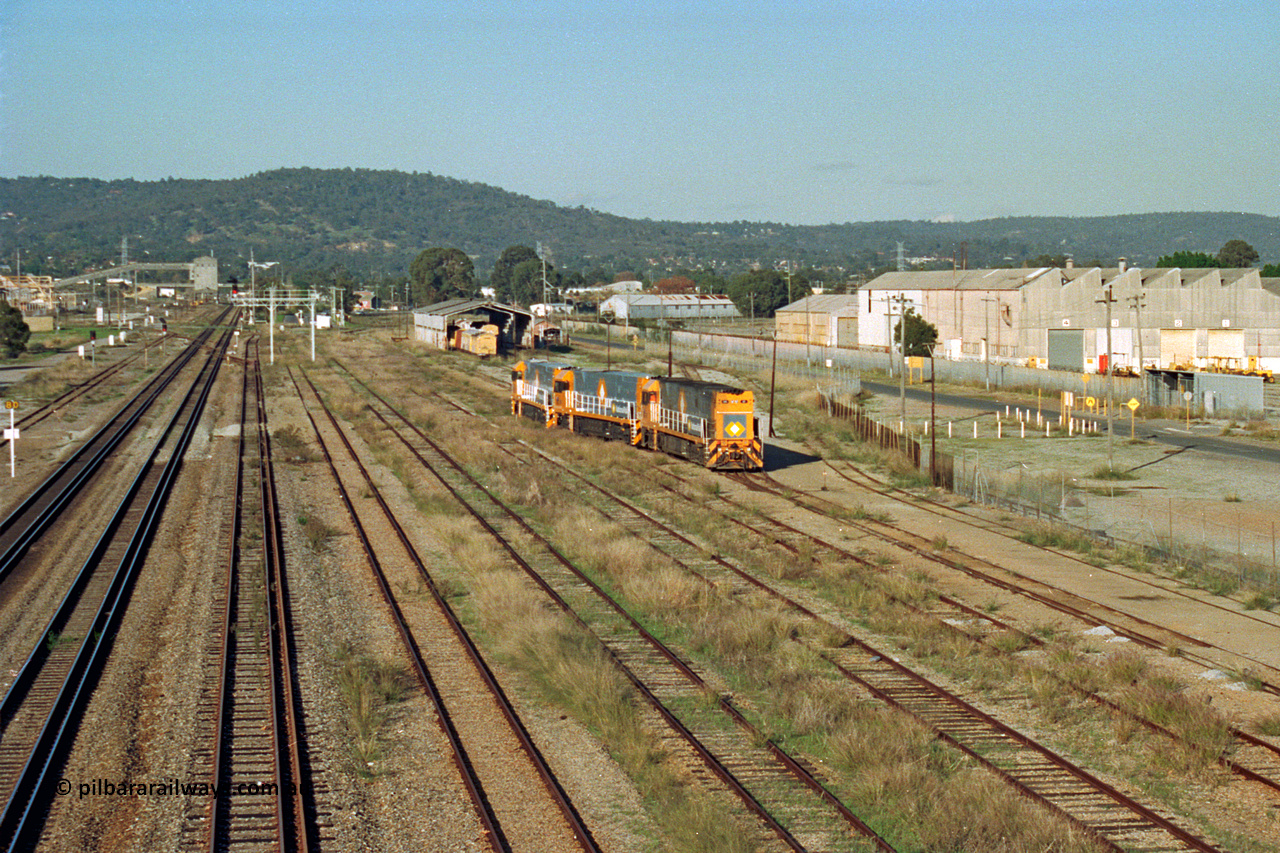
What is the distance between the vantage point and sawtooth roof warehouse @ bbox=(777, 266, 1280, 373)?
7256cm

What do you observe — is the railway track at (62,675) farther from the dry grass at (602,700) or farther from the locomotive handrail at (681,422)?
the locomotive handrail at (681,422)

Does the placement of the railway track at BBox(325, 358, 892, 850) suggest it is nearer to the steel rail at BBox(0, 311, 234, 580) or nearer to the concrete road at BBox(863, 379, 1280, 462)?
the steel rail at BBox(0, 311, 234, 580)

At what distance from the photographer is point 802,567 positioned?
2384 cm

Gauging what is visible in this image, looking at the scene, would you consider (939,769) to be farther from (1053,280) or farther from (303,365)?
(303,365)

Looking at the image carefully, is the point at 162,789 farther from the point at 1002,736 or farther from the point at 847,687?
the point at 1002,736

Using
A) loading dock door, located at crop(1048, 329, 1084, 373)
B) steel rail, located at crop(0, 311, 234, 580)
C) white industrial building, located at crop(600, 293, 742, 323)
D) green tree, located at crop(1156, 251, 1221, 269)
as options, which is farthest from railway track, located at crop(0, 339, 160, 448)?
green tree, located at crop(1156, 251, 1221, 269)

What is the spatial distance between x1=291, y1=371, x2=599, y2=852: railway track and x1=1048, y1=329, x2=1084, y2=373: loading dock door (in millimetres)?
64675

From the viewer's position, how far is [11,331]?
87.4 meters

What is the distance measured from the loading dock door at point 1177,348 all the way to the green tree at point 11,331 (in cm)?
8670

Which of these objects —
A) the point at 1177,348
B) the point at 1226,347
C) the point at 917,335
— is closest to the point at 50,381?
the point at 917,335

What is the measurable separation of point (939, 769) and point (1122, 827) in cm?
212

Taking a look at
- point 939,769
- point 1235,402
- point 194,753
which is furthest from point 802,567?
point 1235,402

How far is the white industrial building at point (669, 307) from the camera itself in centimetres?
15888

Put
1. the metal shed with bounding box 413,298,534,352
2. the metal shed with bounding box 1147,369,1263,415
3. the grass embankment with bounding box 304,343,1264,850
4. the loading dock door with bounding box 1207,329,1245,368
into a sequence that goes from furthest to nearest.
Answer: the metal shed with bounding box 413,298,534,352 < the loading dock door with bounding box 1207,329,1245,368 < the metal shed with bounding box 1147,369,1263,415 < the grass embankment with bounding box 304,343,1264,850
